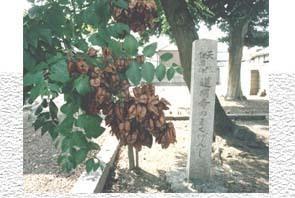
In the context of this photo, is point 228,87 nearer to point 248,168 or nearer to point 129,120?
point 248,168

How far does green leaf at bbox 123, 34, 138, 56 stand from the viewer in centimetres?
107

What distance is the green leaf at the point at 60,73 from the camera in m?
1.10

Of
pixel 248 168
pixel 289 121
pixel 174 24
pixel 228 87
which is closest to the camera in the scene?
pixel 289 121

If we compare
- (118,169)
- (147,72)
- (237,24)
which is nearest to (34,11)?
(147,72)

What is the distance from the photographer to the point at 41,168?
3014mm

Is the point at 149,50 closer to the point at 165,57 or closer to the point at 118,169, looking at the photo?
the point at 165,57

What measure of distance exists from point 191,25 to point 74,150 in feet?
9.31

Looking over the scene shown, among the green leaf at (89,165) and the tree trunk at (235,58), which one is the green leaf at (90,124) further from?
the tree trunk at (235,58)

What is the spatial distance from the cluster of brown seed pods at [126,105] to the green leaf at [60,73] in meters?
0.02

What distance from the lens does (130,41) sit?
42.1 inches

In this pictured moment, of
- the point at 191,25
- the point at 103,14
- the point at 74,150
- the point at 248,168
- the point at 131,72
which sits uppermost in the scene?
the point at 191,25

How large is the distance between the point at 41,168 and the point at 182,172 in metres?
1.10

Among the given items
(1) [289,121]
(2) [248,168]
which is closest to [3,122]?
(1) [289,121]

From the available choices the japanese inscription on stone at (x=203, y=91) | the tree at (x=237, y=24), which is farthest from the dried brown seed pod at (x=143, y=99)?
the tree at (x=237, y=24)
